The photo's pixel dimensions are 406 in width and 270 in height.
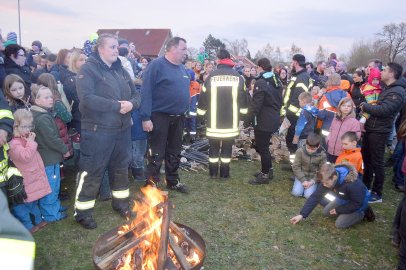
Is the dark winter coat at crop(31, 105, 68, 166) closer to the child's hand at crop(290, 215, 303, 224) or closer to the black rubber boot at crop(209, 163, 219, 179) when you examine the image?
the black rubber boot at crop(209, 163, 219, 179)

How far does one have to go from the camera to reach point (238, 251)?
4312mm

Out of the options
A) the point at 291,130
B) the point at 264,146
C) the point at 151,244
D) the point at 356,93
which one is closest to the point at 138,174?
the point at 264,146

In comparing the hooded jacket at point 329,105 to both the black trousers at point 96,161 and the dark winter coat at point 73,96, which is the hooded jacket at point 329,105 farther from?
the dark winter coat at point 73,96

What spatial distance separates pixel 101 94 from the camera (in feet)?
14.6

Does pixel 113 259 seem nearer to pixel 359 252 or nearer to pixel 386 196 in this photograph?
pixel 359 252

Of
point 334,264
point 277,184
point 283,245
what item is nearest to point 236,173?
point 277,184

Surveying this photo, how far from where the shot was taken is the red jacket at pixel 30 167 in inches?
169

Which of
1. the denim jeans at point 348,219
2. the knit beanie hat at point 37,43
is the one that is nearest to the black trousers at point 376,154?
the denim jeans at point 348,219

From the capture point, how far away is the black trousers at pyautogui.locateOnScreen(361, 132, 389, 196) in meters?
5.92

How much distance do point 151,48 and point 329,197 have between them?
48706mm

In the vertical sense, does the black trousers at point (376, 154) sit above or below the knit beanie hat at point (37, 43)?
below

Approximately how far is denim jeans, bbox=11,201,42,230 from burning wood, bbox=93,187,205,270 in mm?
1834

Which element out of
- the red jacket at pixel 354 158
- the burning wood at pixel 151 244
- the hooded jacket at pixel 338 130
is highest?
the hooded jacket at pixel 338 130

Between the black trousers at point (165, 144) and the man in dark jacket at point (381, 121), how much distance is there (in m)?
3.38
